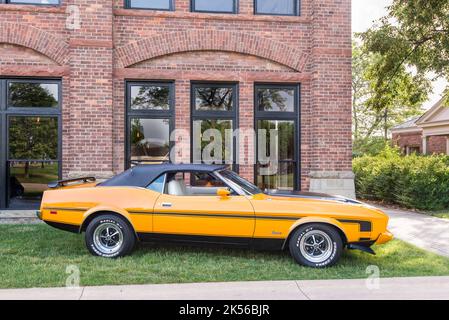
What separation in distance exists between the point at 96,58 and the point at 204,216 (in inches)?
198

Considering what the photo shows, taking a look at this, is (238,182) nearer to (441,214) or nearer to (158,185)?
(158,185)

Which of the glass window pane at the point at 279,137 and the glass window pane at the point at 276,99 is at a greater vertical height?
the glass window pane at the point at 276,99

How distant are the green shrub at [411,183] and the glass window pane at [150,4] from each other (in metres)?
8.38

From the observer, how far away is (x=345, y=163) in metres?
9.24

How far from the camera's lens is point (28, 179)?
883 cm

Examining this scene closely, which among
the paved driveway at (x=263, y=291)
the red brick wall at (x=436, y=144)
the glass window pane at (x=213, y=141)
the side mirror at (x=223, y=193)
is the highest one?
the red brick wall at (x=436, y=144)

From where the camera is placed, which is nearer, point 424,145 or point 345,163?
point 345,163

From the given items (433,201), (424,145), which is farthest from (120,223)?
(424,145)

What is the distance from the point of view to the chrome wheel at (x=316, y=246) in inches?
212

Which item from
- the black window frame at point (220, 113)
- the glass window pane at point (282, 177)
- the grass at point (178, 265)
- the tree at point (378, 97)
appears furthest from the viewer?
the tree at point (378, 97)

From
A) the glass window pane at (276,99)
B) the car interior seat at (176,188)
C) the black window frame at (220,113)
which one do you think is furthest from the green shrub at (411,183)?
the car interior seat at (176,188)

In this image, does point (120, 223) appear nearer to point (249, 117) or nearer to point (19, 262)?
point (19, 262)

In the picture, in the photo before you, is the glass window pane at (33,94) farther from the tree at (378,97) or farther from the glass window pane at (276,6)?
the tree at (378,97)

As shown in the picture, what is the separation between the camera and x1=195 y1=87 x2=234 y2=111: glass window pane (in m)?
9.29
